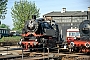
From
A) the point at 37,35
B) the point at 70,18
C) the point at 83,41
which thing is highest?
the point at 37,35

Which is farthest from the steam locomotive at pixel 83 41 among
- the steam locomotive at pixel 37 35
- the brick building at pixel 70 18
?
the brick building at pixel 70 18

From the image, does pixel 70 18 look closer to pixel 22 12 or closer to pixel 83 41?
pixel 22 12

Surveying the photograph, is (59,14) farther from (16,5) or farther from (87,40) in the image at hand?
(87,40)

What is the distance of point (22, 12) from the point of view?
61.1 meters

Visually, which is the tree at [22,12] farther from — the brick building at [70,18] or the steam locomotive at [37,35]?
the steam locomotive at [37,35]

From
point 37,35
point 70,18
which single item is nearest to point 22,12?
point 70,18

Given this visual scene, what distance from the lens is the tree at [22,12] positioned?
59844 mm

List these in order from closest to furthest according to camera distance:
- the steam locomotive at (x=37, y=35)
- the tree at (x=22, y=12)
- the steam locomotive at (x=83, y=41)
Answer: the steam locomotive at (x=83, y=41), the steam locomotive at (x=37, y=35), the tree at (x=22, y=12)

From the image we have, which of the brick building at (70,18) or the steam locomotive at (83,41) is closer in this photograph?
the steam locomotive at (83,41)

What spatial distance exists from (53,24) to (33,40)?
3.76 meters

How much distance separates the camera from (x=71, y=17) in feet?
203

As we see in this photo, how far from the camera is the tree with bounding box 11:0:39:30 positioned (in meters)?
59.8

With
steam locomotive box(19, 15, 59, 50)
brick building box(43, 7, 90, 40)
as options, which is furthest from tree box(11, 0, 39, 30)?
steam locomotive box(19, 15, 59, 50)

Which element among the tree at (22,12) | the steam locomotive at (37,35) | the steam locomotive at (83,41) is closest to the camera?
the steam locomotive at (83,41)
